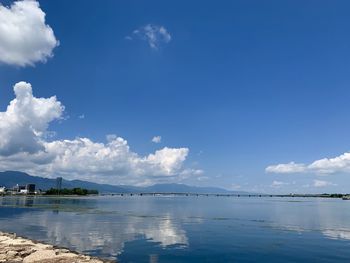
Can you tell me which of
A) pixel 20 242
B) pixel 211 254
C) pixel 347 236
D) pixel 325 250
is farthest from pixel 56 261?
pixel 347 236

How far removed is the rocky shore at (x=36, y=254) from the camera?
44500 mm

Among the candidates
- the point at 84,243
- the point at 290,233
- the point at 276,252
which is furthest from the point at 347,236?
the point at 84,243

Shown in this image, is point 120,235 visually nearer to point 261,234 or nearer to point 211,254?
point 211,254

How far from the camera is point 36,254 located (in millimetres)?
47594

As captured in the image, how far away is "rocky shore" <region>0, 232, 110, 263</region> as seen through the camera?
146 ft

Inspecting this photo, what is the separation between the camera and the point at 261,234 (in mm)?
75062

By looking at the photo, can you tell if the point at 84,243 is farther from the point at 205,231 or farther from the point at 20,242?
the point at 205,231

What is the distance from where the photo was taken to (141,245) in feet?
197

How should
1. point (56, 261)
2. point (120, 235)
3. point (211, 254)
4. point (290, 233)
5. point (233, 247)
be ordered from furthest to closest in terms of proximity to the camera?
point (290, 233)
point (120, 235)
point (233, 247)
point (211, 254)
point (56, 261)

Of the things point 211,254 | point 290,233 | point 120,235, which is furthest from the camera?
point 290,233

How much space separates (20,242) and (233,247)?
33627 mm

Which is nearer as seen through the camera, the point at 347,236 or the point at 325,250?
the point at 325,250

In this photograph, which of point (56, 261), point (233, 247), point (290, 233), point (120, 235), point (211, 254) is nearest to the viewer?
point (56, 261)

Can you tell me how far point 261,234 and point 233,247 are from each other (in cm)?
1783
